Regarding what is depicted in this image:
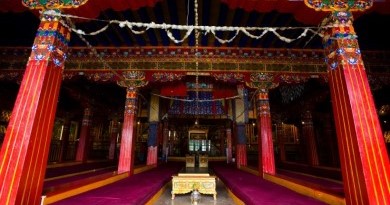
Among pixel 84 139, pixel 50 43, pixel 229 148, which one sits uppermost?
pixel 50 43

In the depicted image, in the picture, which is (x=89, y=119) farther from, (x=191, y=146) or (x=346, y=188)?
(x=346, y=188)

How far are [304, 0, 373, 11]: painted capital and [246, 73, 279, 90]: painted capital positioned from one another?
4.03m

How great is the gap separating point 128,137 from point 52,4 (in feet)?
15.2

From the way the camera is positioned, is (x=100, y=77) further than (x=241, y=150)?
No

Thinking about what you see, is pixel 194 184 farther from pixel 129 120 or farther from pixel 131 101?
pixel 131 101

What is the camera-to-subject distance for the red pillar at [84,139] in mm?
10812

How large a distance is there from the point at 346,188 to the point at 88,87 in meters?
10.5

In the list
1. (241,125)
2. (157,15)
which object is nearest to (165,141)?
(241,125)

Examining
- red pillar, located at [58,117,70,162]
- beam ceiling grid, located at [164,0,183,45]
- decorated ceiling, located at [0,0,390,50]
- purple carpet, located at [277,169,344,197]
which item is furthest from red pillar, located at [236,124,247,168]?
red pillar, located at [58,117,70,162]

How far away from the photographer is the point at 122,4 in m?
4.04

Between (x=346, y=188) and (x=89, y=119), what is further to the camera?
(x=89, y=119)

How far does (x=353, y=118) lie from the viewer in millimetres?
3197

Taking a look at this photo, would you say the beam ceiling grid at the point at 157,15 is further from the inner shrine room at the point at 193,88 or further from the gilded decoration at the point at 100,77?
the gilded decoration at the point at 100,77

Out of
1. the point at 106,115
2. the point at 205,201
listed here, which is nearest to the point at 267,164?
the point at 205,201
